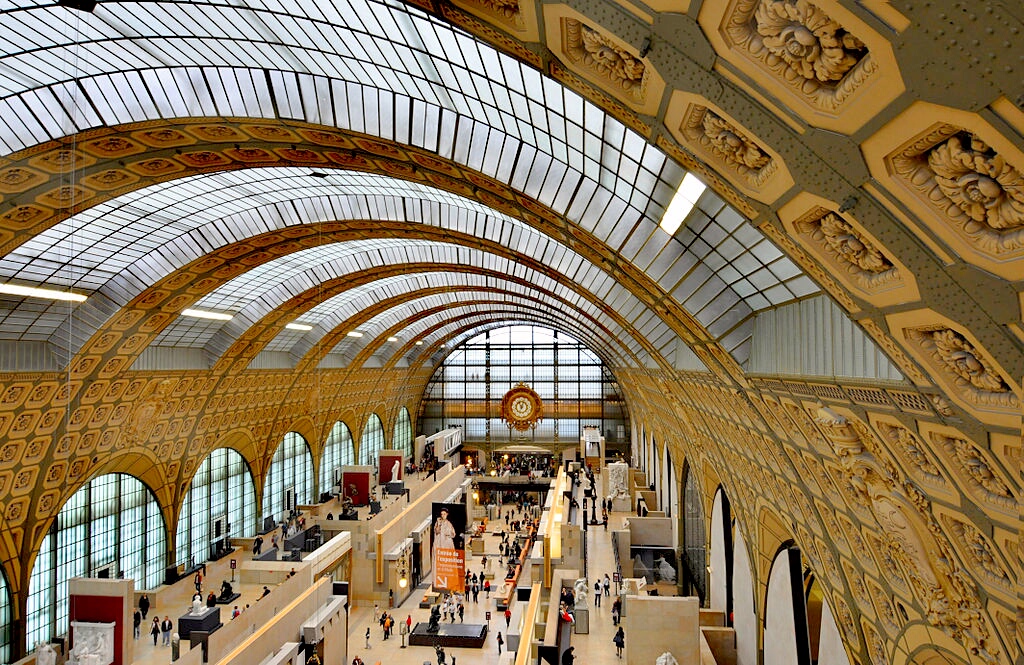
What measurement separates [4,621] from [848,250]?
32.7 metres

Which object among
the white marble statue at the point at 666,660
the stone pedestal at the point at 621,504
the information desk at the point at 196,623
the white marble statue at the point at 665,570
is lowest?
the white marble statue at the point at 665,570

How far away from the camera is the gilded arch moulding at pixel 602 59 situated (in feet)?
20.5

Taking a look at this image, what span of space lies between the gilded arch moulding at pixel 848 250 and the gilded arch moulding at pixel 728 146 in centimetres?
25

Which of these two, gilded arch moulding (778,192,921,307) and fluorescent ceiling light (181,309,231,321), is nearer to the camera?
gilded arch moulding (778,192,921,307)

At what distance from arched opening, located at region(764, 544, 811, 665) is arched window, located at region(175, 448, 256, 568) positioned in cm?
3071

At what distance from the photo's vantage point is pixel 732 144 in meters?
6.77

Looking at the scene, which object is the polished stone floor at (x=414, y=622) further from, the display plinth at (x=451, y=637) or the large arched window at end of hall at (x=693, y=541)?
the large arched window at end of hall at (x=693, y=541)

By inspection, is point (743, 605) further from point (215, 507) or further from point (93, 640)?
point (215, 507)

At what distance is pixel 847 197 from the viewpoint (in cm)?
590

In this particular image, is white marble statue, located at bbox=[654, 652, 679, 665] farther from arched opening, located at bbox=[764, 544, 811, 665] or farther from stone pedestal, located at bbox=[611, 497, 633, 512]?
stone pedestal, located at bbox=[611, 497, 633, 512]

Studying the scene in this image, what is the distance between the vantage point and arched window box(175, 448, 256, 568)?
40156 mm

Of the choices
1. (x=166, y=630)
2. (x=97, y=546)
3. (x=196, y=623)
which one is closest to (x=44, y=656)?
(x=166, y=630)

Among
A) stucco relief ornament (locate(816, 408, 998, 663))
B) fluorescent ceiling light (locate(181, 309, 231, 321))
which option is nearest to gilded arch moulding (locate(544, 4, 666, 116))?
stucco relief ornament (locate(816, 408, 998, 663))

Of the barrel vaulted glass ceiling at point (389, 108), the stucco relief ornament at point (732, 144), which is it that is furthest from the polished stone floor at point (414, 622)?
the stucco relief ornament at point (732, 144)
